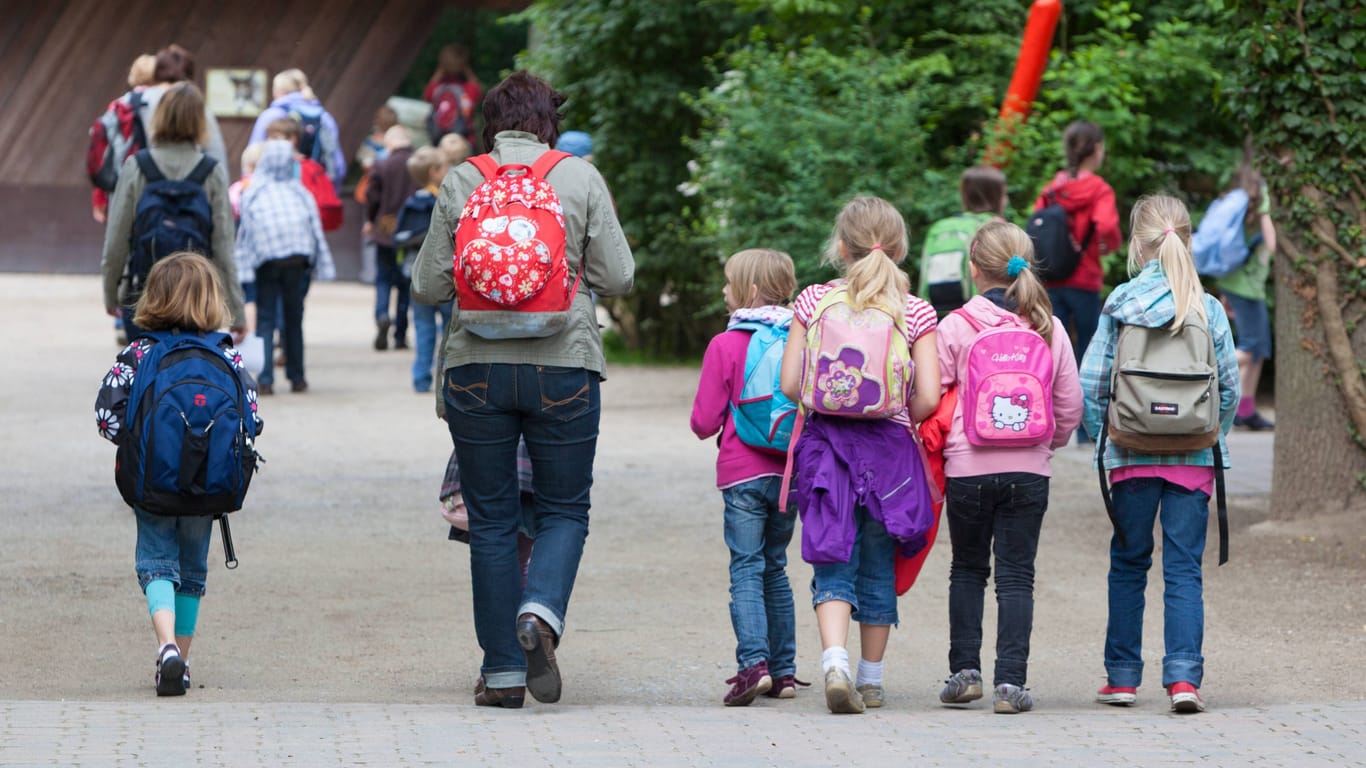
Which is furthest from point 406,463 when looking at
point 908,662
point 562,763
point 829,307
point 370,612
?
point 562,763

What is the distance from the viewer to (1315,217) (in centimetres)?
829

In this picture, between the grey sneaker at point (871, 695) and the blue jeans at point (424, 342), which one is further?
the blue jeans at point (424, 342)

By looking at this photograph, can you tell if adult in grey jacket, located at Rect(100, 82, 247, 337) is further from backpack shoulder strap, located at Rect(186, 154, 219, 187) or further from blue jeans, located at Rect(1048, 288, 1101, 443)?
blue jeans, located at Rect(1048, 288, 1101, 443)

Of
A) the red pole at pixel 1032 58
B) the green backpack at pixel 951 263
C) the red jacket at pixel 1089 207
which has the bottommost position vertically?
the green backpack at pixel 951 263

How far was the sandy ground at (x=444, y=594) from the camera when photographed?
239 inches

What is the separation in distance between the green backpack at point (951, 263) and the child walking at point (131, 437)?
14.3ft

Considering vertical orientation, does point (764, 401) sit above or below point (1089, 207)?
below

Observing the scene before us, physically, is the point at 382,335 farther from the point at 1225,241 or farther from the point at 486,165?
the point at 486,165

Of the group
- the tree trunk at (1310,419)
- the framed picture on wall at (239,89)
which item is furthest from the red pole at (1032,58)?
the framed picture on wall at (239,89)

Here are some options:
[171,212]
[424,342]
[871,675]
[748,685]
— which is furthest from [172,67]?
[871,675]

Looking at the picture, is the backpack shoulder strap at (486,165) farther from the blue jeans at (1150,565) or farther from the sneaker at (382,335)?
the sneaker at (382,335)

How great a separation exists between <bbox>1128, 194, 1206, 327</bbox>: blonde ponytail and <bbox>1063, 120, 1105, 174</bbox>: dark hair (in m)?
4.55

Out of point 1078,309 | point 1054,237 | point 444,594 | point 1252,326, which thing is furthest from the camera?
point 1252,326

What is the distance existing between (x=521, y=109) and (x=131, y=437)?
148cm
